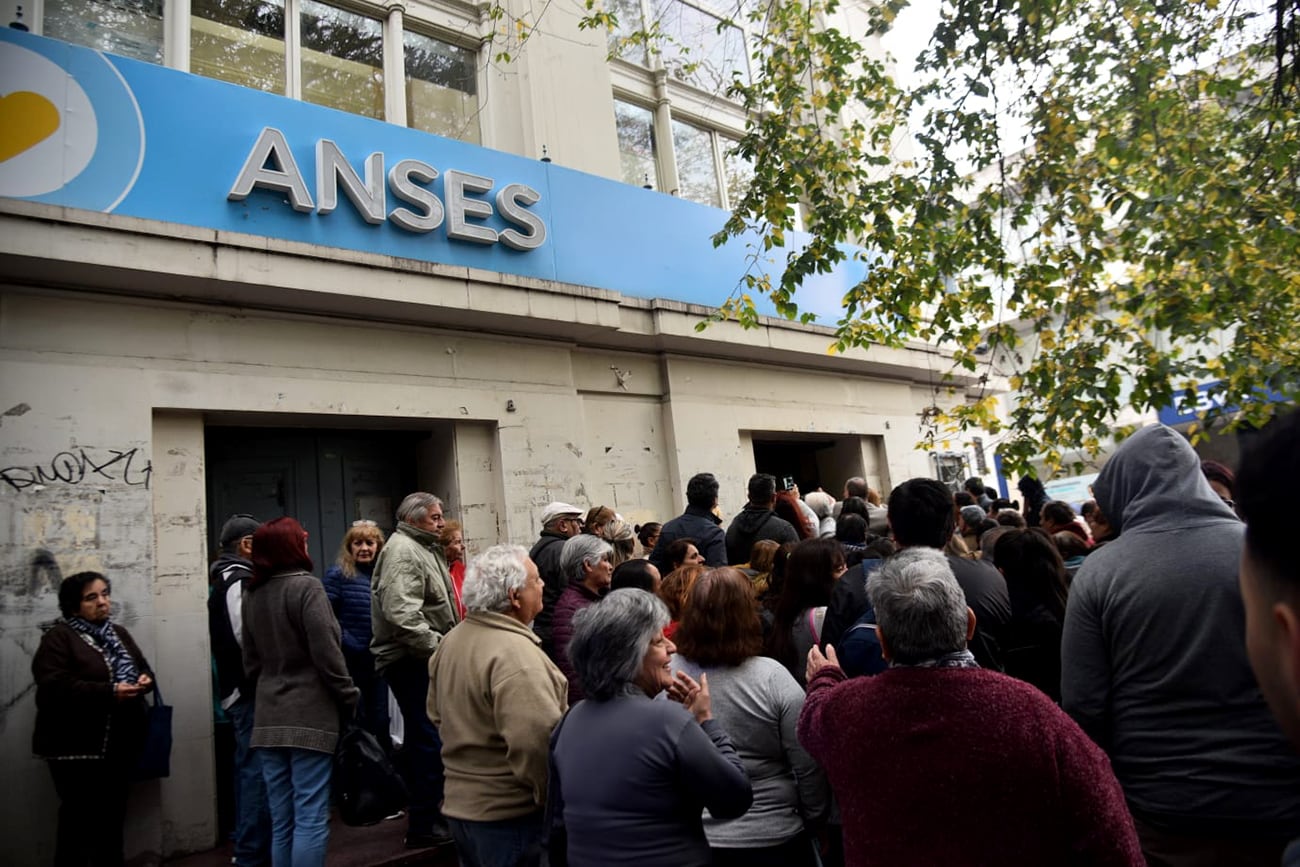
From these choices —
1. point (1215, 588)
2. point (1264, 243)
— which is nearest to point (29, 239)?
point (1215, 588)

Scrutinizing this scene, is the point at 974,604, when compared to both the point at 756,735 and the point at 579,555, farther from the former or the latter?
the point at 579,555

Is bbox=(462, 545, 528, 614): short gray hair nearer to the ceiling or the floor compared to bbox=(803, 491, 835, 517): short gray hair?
nearer to the floor

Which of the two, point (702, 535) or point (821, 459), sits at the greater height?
point (821, 459)

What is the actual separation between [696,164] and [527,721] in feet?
31.4

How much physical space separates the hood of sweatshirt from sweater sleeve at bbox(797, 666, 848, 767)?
1.10 metres

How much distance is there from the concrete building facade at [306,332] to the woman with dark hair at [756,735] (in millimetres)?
4235

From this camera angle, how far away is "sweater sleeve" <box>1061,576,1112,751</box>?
7.79 feet

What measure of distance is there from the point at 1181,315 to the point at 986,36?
2638 millimetres

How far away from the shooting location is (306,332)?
638 centimetres

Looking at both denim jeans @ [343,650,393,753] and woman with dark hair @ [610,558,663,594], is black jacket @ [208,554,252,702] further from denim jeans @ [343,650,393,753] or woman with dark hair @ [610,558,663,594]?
woman with dark hair @ [610,558,663,594]

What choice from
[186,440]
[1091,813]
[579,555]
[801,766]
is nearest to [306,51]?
[186,440]

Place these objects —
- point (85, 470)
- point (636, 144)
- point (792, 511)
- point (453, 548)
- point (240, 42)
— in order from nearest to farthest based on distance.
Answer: point (85, 470) < point (453, 548) < point (792, 511) < point (240, 42) < point (636, 144)

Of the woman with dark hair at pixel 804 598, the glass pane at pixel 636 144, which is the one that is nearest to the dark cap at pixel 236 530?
the woman with dark hair at pixel 804 598

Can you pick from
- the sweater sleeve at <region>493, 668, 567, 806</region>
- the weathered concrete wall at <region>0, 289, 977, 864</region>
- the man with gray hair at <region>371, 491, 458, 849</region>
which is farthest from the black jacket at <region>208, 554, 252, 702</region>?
the sweater sleeve at <region>493, 668, 567, 806</region>
